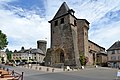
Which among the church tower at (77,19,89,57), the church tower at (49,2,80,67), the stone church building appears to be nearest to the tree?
the stone church building

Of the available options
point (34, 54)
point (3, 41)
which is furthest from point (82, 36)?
point (34, 54)

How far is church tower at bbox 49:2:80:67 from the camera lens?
38.0 m

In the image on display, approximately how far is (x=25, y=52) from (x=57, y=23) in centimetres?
5187

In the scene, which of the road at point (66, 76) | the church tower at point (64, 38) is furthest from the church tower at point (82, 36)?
the road at point (66, 76)

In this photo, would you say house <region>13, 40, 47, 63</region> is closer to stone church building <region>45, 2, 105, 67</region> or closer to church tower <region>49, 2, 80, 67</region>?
stone church building <region>45, 2, 105, 67</region>

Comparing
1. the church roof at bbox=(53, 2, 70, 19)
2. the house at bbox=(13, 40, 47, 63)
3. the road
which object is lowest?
the road

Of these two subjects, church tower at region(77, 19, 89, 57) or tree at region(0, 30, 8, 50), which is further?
tree at region(0, 30, 8, 50)

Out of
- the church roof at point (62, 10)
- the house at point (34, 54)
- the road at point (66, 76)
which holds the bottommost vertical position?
the road at point (66, 76)

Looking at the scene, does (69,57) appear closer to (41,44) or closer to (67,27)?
(67,27)

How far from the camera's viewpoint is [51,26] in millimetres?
44531

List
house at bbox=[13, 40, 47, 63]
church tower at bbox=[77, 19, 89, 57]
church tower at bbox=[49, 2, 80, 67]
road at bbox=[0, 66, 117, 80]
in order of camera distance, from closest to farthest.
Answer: road at bbox=[0, 66, 117, 80] → church tower at bbox=[49, 2, 80, 67] → church tower at bbox=[77, 19, 89, 57] → house at bbox=[13, 40, 47, 63]

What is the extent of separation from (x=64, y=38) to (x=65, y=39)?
0.40 meters

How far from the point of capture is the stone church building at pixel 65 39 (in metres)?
38.3

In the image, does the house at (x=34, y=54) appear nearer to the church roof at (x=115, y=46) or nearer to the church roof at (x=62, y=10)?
the church roof at (x=115, y=46)
